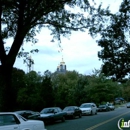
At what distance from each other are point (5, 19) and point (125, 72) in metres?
14.5

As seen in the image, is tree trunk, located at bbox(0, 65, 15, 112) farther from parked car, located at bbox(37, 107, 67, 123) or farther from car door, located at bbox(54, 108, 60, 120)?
car door, located at bbox(54, 108, 60, 120)

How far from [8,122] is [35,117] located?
11877 millimetres

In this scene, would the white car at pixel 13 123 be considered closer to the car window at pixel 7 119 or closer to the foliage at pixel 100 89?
the car window at pixel 7 119

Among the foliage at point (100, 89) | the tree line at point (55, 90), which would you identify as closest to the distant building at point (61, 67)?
the tree line at point (55, 90)

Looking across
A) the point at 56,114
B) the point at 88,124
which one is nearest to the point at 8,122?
the point at 88,124

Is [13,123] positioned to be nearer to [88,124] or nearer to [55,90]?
[88,124]

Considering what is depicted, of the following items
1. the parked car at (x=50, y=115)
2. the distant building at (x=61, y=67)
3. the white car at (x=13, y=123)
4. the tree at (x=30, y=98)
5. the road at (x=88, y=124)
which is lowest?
the road at (x=88, y=124)

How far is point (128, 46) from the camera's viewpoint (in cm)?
2786

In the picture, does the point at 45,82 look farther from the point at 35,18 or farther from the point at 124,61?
the point at 35,18

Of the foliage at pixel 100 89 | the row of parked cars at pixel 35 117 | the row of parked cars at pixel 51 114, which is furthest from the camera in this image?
the foliage at pixel 100 89

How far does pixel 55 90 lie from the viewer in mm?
48625

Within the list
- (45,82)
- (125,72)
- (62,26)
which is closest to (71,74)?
(45,82)

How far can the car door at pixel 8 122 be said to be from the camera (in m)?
10.7

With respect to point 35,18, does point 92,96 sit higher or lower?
lower
